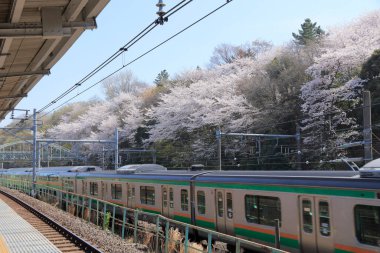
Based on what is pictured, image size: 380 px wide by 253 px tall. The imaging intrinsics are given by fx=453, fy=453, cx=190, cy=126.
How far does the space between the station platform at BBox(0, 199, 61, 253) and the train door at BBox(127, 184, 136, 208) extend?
410 cm

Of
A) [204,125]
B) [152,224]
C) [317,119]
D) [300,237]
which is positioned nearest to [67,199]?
[152,224]

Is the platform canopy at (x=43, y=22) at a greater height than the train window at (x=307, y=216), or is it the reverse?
the platform canopy at (x=43, y=22)

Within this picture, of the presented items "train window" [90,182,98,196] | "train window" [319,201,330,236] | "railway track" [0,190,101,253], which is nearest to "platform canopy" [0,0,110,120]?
"railway track" [0,190,101,253]

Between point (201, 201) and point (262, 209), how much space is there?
127 inches

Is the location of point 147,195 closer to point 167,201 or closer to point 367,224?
point 167,201

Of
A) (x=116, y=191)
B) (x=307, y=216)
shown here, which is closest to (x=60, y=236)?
(x=116, y=191)

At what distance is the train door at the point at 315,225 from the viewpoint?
27.9 feet

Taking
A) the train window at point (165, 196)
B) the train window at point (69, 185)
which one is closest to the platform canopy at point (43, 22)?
the train window at point (165, 196)

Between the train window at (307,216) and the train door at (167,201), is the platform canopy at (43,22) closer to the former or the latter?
the train window at (307,216)

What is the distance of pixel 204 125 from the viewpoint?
43.5m

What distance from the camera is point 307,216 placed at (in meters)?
9.11

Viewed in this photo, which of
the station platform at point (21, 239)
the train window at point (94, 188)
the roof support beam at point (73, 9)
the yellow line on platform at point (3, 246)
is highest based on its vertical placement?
the roof support beam at point (73, 9)

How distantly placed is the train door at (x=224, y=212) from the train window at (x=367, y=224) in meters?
4.40

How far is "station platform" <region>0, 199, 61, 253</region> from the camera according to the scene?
448 inches
